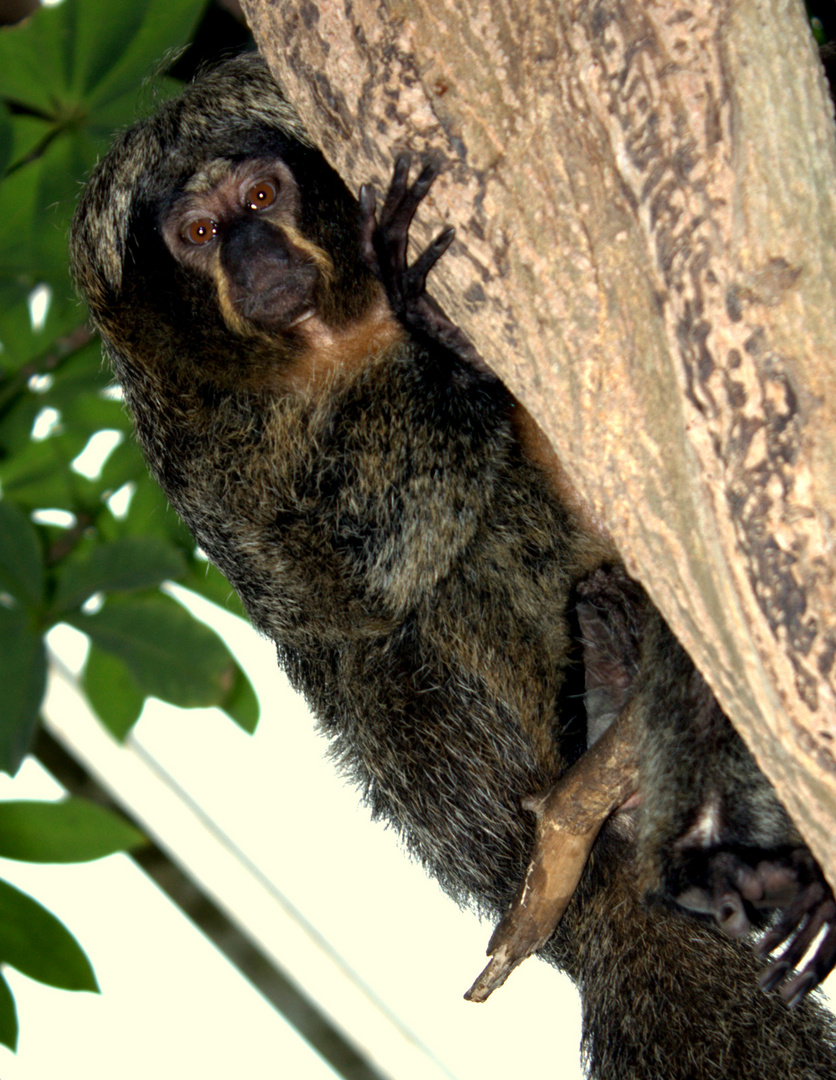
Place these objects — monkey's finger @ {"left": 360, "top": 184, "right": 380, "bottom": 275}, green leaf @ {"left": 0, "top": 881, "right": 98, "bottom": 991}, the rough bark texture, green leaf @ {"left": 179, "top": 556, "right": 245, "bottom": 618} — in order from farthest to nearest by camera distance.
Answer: green leaf @ {"left": 179, "top": 556, "right": 245, "bottom": 618}, green leaf @ {"left": 0, "top": 881, "right": 98, "bottom": 991}, monkey's finger @ {"left": 360, "top": 184, "right": 380, "bottom": 275}, the rough bark texture

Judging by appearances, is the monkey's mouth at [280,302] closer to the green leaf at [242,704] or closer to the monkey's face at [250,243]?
the monkey's face at [250,243]

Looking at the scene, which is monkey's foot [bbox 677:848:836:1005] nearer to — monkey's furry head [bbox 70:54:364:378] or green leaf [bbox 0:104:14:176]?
monkey's furry head [bbox 70:54:364:378]

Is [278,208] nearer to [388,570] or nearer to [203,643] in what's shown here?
[388,570]

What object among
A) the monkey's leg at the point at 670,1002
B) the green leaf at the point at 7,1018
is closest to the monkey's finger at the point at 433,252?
the monkey's leg at the point at 670,1002

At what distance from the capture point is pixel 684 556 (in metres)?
1.14

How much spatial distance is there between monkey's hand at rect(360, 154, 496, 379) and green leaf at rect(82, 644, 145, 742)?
1.37m

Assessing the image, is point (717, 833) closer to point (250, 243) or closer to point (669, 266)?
point (669, 266)

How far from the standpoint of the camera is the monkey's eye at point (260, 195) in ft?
7.23

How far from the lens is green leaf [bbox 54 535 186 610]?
2.56 meters

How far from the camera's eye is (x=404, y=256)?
5.39 feet

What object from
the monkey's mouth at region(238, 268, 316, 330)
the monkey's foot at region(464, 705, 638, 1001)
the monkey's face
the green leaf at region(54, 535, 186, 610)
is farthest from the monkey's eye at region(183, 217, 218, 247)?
the monkey's foot at region(464, 705, 638, 1001)

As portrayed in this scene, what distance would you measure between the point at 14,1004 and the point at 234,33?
276 centimetres

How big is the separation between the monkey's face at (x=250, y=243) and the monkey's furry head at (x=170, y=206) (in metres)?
0.03

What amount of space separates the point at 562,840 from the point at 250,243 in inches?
49.0
